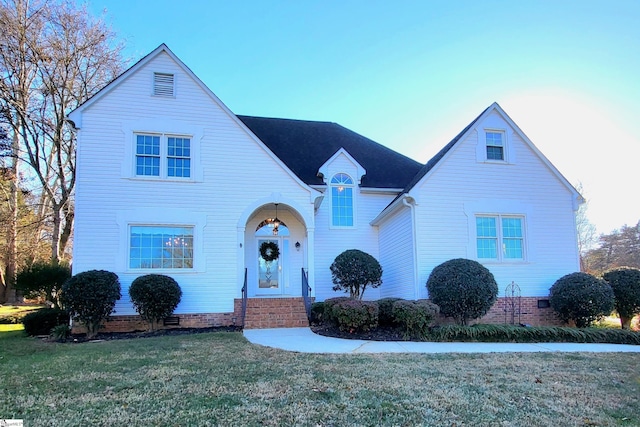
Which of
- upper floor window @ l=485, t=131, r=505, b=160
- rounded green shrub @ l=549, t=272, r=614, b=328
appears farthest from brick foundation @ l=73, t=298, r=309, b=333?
upper floor window @ l=485, t=131, r=505, b=160

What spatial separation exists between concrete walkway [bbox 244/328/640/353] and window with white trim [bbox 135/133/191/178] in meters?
5.78

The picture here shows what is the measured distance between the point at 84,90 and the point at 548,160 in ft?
64.8

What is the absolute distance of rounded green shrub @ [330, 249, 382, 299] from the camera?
46.8 feet

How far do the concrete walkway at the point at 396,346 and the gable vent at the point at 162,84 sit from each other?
8.00m

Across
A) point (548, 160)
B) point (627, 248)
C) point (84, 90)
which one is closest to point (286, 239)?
point (548, 160)

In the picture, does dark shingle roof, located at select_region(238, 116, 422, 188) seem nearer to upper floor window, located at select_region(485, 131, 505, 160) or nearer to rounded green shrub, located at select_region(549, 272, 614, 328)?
upper floor window, located at select_region(485, 131, 505, 160)

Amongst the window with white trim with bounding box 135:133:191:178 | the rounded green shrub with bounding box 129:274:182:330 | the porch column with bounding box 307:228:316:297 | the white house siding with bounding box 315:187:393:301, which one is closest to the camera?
the rounded green shrub with bounding box 129:274:182:330

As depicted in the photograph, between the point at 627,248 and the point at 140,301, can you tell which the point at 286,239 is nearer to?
the point at 140,301

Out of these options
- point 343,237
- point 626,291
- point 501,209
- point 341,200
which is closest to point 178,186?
point 341,200

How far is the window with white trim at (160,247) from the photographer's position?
1280 cm

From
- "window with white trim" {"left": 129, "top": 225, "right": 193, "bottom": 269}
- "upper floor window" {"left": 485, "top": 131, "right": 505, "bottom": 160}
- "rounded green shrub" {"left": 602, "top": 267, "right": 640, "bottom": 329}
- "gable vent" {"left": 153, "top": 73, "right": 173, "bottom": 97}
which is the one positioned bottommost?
"rounded green shrub" {"left": 602, "top": 267, "right": 640, "bottom": 329}

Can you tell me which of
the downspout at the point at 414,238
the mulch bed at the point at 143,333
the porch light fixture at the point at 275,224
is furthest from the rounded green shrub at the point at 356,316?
the porch light fixture at the point at 275,224

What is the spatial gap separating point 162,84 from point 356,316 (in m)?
9.31

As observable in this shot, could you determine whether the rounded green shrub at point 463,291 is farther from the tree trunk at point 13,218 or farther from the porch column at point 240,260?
the tree trunk at point 13,218
